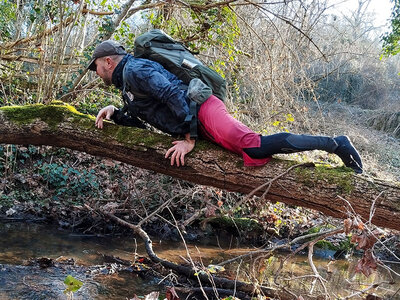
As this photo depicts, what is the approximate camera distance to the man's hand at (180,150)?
350cm

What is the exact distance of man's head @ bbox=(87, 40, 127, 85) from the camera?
373 cm

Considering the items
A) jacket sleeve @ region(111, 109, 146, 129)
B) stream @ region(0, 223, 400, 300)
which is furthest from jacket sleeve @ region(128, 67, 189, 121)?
stream @ region(0, 223, 400, 300)

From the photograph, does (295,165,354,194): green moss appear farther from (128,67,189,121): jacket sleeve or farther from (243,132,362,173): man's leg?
(128,67,189,121): jacket sleeve

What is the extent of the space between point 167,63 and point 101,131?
0.91 m

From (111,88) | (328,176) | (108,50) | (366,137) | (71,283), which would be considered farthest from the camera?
(366,137)

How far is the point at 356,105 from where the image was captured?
22.4 metres

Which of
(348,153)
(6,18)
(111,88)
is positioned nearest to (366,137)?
(111,88)

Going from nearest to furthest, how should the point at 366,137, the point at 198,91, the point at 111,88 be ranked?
the point at 198,91 → the point at 111,88 → the point at 366,137

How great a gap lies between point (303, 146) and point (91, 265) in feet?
10.6

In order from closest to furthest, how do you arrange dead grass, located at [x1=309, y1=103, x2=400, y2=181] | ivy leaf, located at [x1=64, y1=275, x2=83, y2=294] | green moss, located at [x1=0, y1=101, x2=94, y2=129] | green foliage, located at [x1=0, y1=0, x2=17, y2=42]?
ivy leaf, located at [x1=64, y1=275, x2=83, y2=294]
green moss, located at [x1=0, y1=101, x2=94, y2=129]
green foliage, located at [x1=0, y1=0, x2=17, y2=42]
dead grass, located at [x1=309, y1=103, x2=400, y2=181]

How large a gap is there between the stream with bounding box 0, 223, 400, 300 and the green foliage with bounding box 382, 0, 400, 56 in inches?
258

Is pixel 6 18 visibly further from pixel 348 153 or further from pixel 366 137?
pixel 366 137

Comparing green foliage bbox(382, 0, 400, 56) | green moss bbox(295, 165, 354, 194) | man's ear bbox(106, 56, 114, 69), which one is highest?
green foliage bbox(382, 0, 400, 56)

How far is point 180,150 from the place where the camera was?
3.50 meters
